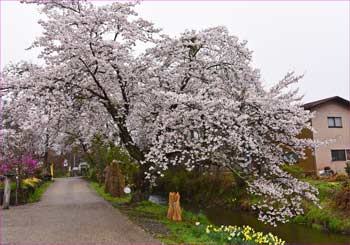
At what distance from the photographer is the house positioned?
86.9 feet

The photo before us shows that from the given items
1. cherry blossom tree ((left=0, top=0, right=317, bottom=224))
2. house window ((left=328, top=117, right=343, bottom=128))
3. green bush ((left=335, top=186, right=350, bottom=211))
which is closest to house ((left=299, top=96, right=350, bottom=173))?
house window ((left=328, top=117, right=343, bottom=128))

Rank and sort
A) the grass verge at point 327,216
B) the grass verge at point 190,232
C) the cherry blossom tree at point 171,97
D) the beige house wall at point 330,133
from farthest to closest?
the beige house wall at point 330,133 < the grass verge at point 327,216 < the cherry blossom tree at point 171,97 < the grass verge at point 190,232

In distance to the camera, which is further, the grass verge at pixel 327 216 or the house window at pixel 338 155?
the house window at pixel 338 155

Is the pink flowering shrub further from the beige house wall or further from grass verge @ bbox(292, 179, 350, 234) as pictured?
the beige house wall

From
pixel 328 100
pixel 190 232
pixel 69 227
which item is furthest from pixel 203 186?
pixel 69 227

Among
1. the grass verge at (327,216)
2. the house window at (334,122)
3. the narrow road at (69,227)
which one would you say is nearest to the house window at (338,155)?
the house window at (334,122)

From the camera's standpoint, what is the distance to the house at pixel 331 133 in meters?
26.5

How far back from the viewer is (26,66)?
12.1m

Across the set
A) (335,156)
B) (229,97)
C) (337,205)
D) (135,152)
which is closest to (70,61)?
Answer: (135,152)

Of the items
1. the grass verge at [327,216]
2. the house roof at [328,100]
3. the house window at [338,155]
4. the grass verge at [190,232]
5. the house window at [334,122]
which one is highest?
the house roof at [328,100]

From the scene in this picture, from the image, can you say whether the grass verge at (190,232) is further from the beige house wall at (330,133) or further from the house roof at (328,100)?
the house roof at (328,100)

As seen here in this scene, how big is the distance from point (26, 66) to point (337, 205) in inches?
519

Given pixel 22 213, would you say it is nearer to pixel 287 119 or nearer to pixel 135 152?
pixel 135 152

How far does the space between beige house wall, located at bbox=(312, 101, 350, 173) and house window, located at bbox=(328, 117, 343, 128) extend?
228mm
